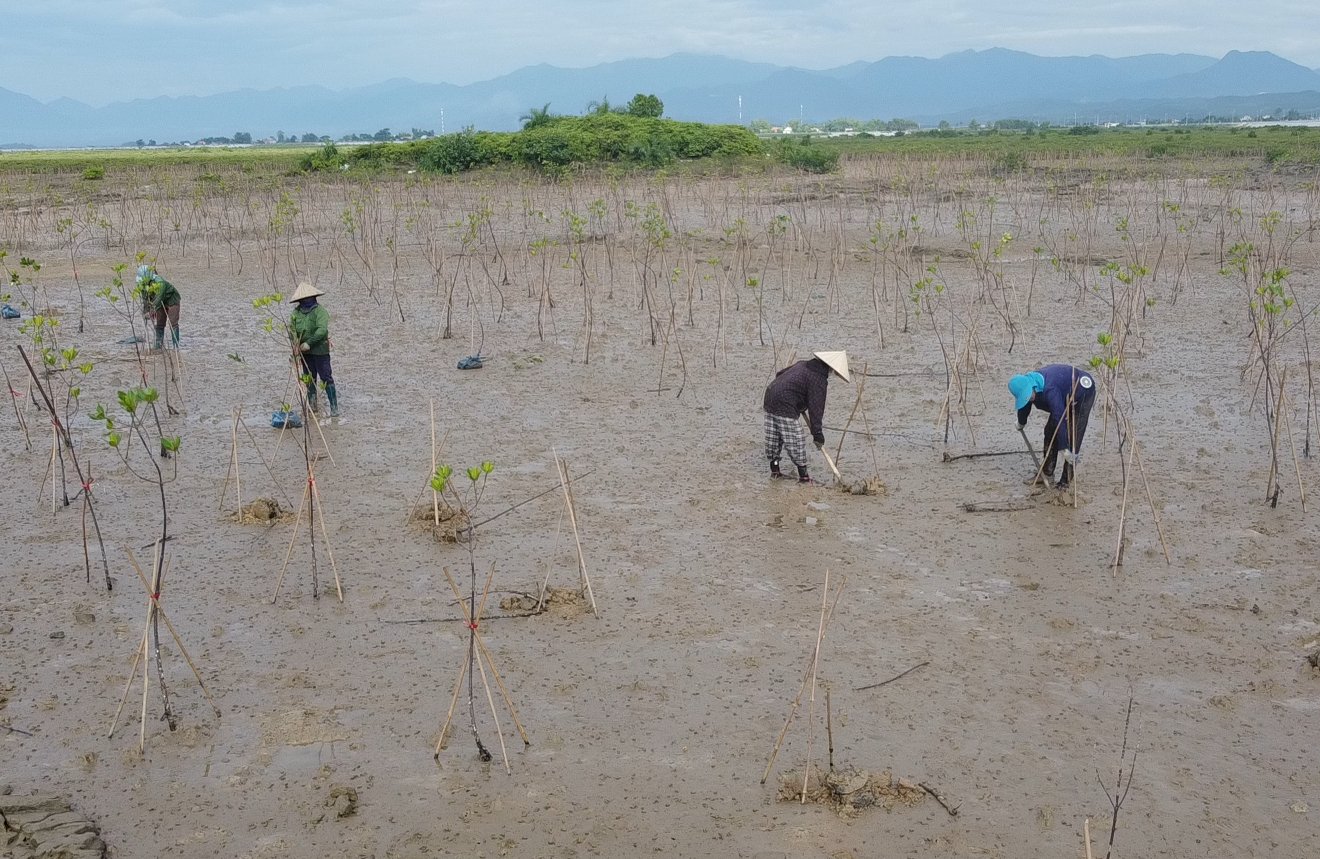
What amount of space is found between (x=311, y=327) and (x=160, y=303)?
9.45 ft

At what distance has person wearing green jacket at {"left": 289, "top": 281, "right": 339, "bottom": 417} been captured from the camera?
27.0 ft

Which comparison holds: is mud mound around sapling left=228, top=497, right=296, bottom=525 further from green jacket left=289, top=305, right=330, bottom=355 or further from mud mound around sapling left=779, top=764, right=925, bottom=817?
mud mound around sapling left=779, top=764, right=925, bottom=817

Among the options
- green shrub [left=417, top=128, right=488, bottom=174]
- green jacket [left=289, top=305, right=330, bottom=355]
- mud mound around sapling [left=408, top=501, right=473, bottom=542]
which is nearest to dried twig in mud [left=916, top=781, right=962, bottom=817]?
mud mound around sapling [left=408, top=501, right=473, bottom=542]

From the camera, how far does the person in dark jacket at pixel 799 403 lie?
7.04 metres

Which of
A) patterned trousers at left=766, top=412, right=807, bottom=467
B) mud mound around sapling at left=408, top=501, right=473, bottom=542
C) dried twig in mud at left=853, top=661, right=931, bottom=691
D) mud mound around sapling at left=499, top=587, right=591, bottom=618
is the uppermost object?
→ patterned trousers at left=766, top=412, right=807, bottom=467

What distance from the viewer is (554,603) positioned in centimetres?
554

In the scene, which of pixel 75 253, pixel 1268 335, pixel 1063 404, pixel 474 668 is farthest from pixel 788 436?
pixel 75 253

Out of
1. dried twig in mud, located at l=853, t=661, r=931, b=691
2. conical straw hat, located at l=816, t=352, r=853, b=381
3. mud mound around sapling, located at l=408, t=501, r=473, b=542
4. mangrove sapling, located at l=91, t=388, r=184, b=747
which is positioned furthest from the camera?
conical straw hat, located at l=816, t=352, r=853, b=381

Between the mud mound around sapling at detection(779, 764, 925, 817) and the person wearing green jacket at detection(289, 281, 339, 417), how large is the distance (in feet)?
17.7

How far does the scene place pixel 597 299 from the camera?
1352cm

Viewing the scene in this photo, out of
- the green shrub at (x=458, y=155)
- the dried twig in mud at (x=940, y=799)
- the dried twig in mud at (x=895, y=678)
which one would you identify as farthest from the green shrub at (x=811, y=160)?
the dried twig in mud at (x=940, y=799)

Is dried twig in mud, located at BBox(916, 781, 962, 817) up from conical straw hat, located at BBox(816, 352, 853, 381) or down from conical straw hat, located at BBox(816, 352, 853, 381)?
down

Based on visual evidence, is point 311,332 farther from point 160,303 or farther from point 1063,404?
point 1063,404

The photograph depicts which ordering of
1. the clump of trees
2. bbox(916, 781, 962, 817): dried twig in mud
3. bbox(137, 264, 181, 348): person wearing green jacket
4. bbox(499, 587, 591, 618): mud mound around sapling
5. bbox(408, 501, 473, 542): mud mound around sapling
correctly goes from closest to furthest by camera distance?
1. bbox(916, 781, 962, 817): dried twig in mud
2. bbox(499, 587, 591, 618): mud mound around sapling
3. bbox(408, 501, 473, 542): mud mound around sapling
4. bbox(137, 264, 181, 348): person wearing green jacket
5. the clump of trees
